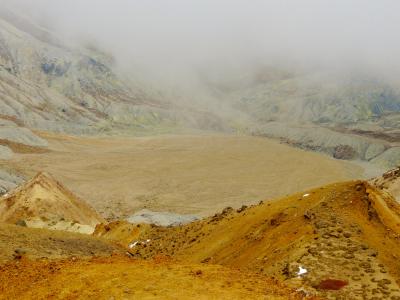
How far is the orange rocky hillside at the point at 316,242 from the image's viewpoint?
19.1 meters

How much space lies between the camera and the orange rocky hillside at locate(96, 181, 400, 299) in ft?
62.7

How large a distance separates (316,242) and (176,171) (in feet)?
349

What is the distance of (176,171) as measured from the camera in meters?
128

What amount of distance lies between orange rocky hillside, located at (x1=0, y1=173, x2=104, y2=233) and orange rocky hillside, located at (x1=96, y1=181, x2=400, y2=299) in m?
15.3

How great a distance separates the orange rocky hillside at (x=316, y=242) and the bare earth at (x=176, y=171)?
57.5m

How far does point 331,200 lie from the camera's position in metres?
25.7

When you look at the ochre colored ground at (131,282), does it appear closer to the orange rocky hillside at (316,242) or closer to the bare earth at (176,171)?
the orange rocky hillside at (316,242)

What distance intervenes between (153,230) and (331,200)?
1679 cm

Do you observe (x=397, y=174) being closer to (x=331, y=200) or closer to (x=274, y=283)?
(x=331, y=200)

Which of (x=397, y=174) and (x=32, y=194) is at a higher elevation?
(x=397, y=174)

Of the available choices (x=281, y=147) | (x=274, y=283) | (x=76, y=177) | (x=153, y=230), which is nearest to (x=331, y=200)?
(x=274, y=283)

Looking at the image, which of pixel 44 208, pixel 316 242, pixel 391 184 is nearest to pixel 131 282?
pixel 316 242

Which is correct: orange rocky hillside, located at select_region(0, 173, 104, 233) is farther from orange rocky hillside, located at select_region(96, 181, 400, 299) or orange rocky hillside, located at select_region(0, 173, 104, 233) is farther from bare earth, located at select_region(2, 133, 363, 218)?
bare earth, located at select_region(2, 133, 363, 218)

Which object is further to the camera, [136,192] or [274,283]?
[136,192]
